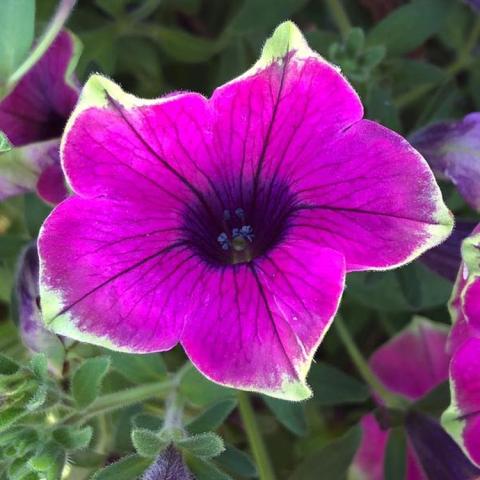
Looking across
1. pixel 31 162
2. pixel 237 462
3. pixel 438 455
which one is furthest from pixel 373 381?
pixel 31 162

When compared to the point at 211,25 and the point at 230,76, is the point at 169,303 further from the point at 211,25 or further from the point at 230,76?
the point at 211,25

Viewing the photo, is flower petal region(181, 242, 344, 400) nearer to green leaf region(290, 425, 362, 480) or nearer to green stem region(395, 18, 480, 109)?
green leaf region(290, 425, 362, 480)

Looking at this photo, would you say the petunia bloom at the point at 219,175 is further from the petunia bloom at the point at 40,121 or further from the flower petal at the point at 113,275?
the petunia bloom at the point at 40,121

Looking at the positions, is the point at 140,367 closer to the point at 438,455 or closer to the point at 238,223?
the point at 238,223

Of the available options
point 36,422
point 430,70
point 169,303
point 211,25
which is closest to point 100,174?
point 169,303

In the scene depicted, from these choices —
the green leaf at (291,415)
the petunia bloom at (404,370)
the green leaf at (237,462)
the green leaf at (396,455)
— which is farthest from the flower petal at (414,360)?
the green leaf at (237,462)
